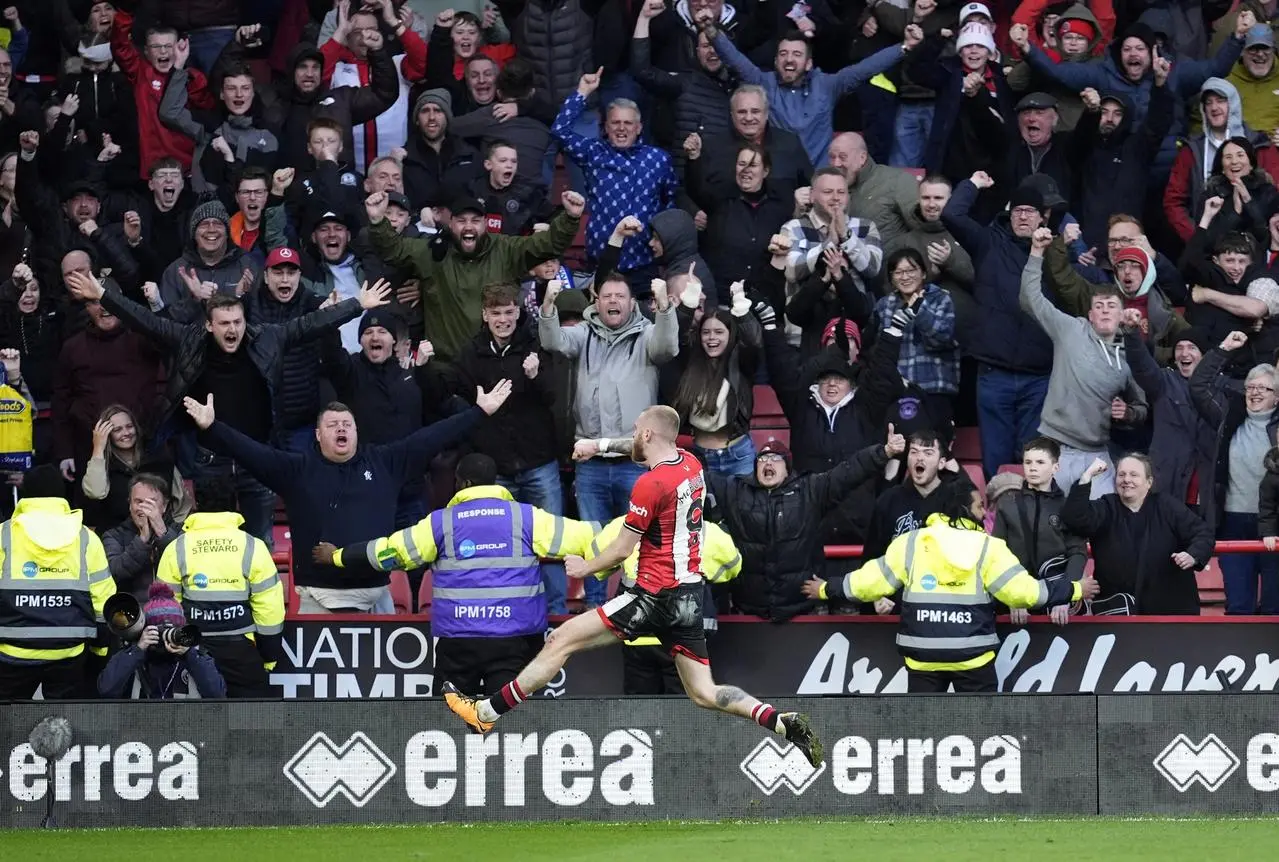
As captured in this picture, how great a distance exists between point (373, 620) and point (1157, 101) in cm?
736

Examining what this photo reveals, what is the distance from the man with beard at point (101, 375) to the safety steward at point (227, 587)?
2.51 metres

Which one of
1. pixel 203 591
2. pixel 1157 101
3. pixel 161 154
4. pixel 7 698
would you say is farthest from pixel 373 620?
pixel 1157 101

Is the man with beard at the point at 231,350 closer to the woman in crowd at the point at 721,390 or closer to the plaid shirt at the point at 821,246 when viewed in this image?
the woman in crowd at the point at 721,390

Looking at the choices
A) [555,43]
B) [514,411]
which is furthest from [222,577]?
[555,43]

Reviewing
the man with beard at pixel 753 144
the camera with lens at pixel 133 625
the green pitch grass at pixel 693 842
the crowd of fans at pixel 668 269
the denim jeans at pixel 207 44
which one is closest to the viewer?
the green pitch grass at pixel 693 842

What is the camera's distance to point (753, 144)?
16.4 metres

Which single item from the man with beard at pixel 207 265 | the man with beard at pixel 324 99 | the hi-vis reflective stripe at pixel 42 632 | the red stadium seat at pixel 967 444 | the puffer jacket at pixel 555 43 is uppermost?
the puffer jacket at pixel 555 43

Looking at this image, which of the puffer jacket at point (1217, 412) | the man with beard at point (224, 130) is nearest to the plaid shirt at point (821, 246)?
the puffer jacket at point (1217, 412)

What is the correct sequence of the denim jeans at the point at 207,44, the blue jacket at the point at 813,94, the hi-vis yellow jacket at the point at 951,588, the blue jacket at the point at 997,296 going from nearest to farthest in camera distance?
the hi-vis yellow jacket at the point at 951,588
the blue jacket at the point at 997,296
the blue jacket at the point at 813,94
the denim jeans at the point at 207,44

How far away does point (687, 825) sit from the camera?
40.0 feet

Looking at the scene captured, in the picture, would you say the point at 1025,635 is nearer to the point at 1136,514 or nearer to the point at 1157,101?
the point at 1136,514

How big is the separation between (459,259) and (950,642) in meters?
4.65

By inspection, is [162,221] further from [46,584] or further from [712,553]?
[712,553]

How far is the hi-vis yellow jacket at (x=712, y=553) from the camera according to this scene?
1305cm
